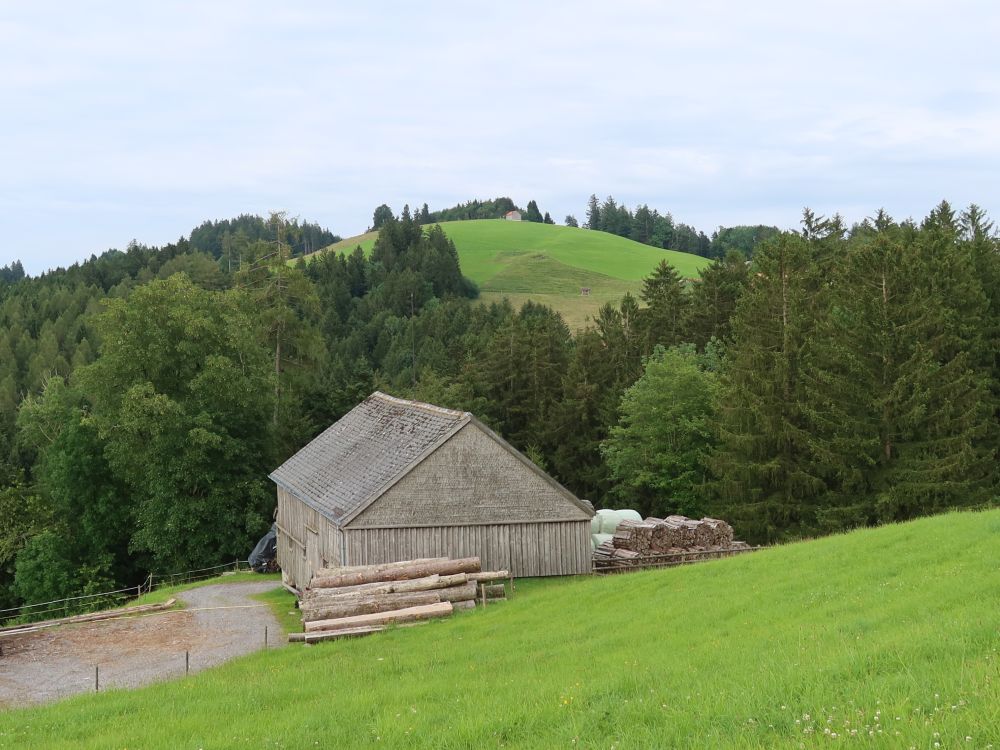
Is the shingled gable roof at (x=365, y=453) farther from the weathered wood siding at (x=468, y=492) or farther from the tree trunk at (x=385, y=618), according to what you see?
the tree trunk at (x=385, y=618)

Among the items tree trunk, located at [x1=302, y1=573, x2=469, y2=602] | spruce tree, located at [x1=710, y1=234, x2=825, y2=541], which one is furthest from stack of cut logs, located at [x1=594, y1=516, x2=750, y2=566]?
tree trunk, located at [x1=302, y1=573, x2=469, y2=602]

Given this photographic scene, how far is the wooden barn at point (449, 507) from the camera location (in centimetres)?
3005

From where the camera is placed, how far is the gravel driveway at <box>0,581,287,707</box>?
73.6 feet

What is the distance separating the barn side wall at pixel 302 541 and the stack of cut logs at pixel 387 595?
11.0ft

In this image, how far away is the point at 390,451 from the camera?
106ft

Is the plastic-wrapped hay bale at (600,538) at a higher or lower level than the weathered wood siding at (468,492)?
lower

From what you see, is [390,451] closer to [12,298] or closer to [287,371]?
[287,371]

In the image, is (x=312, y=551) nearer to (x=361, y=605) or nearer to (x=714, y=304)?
(x=361, y=605)

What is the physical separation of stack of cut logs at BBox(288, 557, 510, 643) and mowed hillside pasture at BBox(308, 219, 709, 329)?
100 meters

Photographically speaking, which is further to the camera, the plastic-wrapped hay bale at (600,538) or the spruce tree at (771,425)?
the spruce tree at (771,425)

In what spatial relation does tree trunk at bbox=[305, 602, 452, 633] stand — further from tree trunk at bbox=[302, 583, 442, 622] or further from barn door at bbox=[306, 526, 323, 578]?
barn door at bbox=[306, 526, 323, 578]

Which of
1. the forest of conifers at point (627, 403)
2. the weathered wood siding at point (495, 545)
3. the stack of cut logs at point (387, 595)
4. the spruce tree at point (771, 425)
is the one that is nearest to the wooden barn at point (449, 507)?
the weathered wood siding at point (495, 545)

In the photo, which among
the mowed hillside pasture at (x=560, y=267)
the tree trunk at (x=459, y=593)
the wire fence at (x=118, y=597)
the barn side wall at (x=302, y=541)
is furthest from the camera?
the mowed hillside pasture at (x=560, y=267)

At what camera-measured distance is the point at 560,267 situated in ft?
553
